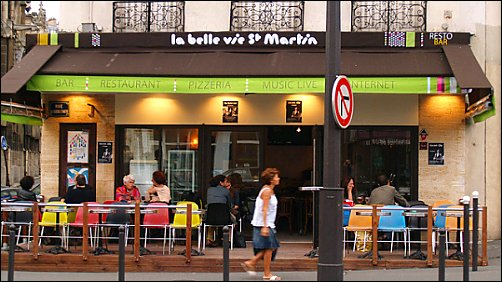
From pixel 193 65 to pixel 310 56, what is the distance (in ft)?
7.31

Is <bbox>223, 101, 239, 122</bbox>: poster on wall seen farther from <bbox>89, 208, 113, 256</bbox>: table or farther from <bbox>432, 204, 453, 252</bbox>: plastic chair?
<bbox>432, 204, 453, 252</bbox>: plastic chair

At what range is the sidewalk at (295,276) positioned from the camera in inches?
446

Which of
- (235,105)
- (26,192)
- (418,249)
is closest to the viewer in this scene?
(418,249)

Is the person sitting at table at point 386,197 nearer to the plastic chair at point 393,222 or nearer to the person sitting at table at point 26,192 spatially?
the plastic chair at point 393,222

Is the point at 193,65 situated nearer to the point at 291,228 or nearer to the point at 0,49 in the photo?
the point at 291,228

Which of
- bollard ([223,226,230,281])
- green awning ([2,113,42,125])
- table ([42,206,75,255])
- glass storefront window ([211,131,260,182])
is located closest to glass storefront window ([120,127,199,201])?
glass storefront window ([211,131,260,182])

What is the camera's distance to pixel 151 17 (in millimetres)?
15539

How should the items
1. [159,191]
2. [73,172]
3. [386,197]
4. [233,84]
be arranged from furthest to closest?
[73,172] < [159,191] < [386,197] < [233,84]

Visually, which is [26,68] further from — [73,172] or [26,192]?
[73,172]

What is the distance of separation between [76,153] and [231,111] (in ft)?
11.1

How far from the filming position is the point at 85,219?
491 inches

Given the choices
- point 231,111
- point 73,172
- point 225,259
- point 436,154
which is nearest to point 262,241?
point 225,259

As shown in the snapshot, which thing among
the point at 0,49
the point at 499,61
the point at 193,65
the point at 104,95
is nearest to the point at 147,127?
the point at 104,95

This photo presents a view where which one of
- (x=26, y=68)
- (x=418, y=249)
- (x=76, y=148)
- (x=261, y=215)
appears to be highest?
(x=26, y=68)
